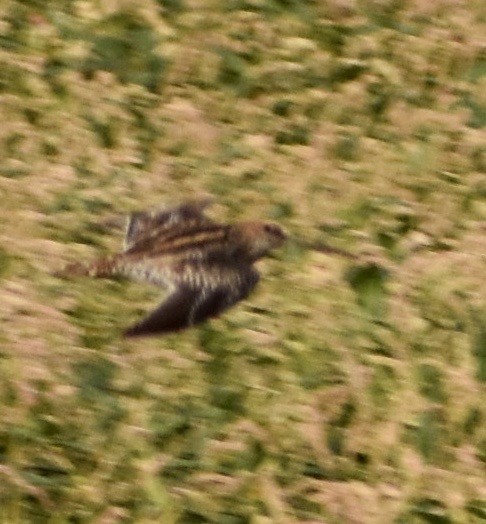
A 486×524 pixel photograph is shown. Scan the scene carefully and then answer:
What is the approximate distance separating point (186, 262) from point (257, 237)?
0.95 ft

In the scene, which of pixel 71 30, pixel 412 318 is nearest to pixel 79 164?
pixel 71 30

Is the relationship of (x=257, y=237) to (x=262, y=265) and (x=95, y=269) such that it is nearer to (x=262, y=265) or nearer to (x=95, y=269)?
(x=262, y=265)

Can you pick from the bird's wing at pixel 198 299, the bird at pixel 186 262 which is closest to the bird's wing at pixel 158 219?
the bird at pixel 186 262

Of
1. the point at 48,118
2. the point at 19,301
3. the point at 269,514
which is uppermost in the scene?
the point at 48,118

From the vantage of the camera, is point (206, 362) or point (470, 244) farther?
point (470, 244)

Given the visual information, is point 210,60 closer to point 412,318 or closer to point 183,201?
point 183,201

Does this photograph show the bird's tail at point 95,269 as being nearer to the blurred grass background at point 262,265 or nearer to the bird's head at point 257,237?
the blurred grass background at point 262,265

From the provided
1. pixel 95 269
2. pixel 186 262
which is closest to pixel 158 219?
pixel 186 262

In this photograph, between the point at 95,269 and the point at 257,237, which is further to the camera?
the point at 257,237

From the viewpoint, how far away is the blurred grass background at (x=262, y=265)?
4141 mm

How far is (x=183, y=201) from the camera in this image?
514cm

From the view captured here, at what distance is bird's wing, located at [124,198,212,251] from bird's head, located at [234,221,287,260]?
6.2 inches

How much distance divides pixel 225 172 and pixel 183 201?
278 millimetres

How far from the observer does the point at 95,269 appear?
185 inches
